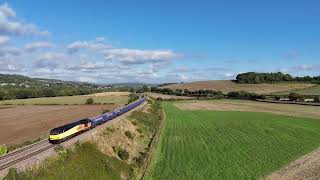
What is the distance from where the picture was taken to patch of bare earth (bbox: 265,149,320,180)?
1310 inches

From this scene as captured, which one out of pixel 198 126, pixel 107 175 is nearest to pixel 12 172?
pixel 107 175

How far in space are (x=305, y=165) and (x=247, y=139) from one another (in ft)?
52.9

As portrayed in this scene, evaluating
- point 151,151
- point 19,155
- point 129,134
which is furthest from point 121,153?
point 129,134

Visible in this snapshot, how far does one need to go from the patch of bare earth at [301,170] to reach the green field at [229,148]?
90cm

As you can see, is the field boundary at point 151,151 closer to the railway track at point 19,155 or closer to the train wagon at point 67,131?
the train wagon at point 67,131

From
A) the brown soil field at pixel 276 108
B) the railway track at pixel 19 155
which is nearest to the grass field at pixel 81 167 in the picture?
the railway track at pixel 19 155

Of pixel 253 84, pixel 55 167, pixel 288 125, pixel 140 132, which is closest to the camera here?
pixel 55 167

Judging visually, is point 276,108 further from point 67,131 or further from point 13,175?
point 13,175

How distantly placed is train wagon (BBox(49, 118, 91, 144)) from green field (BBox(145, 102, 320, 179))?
30.2ft

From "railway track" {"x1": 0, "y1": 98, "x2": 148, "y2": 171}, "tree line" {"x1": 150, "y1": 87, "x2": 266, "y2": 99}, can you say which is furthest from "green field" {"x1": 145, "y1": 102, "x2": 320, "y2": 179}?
"tree line" {"x1": 150, "y1": 87, "x2": 266, "y2": 99}

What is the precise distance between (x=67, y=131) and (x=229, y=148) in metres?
17.4

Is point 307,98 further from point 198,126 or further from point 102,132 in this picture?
point 102,132

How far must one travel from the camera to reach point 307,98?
433 ft

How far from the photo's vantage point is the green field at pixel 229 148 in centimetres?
3531
